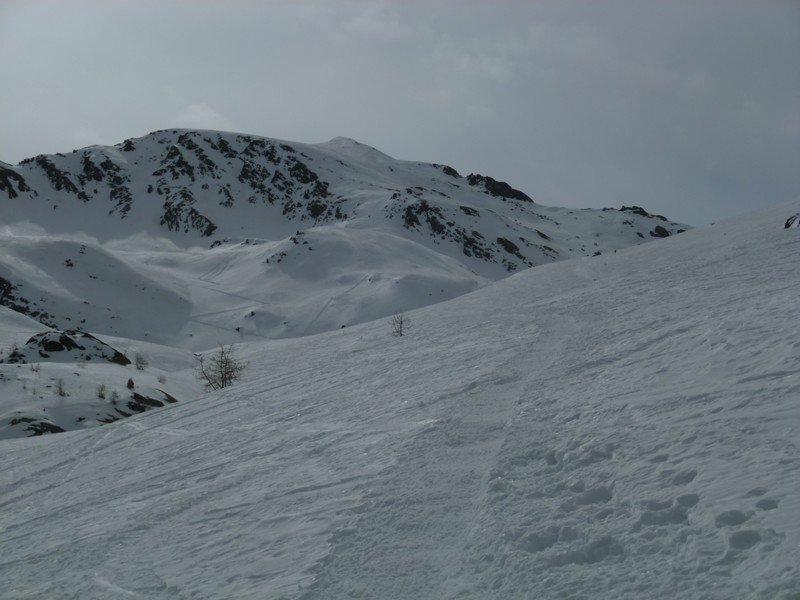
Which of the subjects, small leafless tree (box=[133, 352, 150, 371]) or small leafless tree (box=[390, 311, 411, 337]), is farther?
small leafless tree (box=[133, 352, 150, 371])

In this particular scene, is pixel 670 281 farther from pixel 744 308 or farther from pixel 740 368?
pixel 740 368

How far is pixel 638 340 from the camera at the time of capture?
13594 millimetres

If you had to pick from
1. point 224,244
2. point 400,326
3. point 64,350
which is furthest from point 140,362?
point 224,244

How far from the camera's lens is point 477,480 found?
8.37 meters

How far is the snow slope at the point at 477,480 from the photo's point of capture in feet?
19.9

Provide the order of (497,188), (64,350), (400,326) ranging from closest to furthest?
(400,326) → (64,350) → (497,188)

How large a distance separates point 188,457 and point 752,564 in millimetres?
10319

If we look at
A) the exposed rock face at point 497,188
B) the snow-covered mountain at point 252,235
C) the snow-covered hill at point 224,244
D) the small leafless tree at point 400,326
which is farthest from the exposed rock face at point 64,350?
the exposed rock face at point 497,188

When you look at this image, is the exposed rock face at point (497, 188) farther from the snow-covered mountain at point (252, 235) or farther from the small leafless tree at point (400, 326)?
the small leafless tree at point (400, 326)

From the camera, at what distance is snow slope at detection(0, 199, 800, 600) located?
606cm

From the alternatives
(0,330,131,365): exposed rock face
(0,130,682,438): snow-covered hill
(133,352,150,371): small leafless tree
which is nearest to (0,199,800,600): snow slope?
(0,130,682,438): snow-covered hill

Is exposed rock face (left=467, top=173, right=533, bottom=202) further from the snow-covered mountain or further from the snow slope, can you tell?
the snow slope

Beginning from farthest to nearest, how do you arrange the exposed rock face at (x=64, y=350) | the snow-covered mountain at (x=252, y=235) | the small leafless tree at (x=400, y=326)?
1. the snow-covered mountain at (x=252, y=235)
2. the exposed rock face at (x=64, y=350)
3. the small leafless tree at (x=400, y=326)

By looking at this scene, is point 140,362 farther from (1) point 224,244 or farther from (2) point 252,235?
(2) point 252,235
